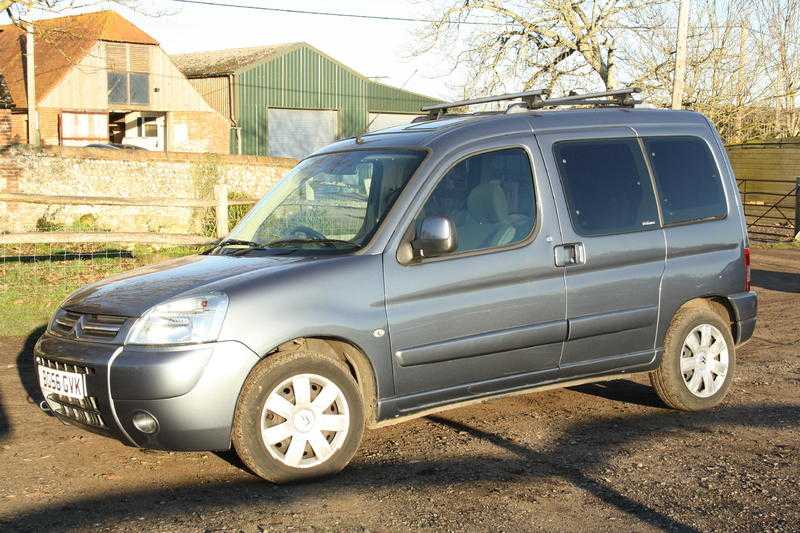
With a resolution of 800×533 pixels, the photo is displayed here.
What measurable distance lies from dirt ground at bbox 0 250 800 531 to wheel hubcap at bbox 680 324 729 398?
20 centimetres

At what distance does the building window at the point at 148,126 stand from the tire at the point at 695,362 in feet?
150

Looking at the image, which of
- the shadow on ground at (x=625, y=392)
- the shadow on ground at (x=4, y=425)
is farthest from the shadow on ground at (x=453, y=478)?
the shadow on ground at (x=4, y=425)

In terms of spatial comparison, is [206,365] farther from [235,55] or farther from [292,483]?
[235,55]

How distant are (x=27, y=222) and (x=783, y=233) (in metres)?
17.3

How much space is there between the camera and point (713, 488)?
204 inches

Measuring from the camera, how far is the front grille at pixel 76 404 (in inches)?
207

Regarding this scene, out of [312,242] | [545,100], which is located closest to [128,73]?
[545,100]

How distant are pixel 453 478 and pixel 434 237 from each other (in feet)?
4.24

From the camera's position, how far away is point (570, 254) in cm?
623

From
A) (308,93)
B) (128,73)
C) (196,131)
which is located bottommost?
(196,131)

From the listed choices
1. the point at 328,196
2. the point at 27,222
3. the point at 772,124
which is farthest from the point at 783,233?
the point at 328,196

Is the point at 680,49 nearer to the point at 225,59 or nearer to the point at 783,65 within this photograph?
the point at 783,65

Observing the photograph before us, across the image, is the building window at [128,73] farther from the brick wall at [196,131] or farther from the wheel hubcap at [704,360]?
the wheel hubcap at [704,360]

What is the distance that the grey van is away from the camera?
5.14 metres
